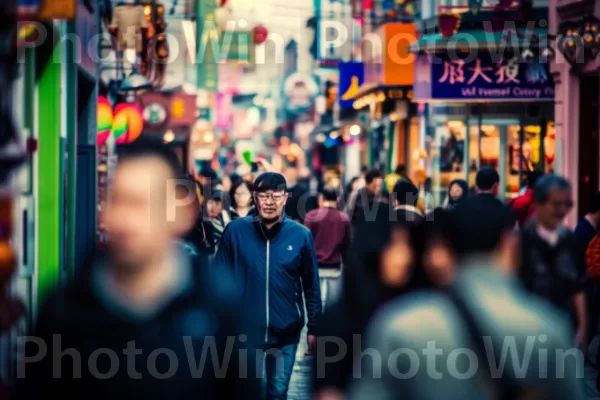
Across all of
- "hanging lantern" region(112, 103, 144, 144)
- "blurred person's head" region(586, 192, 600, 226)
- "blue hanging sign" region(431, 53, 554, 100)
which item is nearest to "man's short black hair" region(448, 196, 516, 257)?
"blurred person's head" region(586, 192, 600, 226)

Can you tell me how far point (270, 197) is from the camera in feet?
28.0

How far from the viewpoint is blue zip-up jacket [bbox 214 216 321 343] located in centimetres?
823

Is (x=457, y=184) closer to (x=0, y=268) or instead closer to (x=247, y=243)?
(x=247, y=243)

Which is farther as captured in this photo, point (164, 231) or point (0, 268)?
point (0, 268)

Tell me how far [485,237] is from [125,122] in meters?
14.0

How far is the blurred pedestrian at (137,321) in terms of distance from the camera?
12.7ft

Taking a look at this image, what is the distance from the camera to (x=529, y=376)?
5270mm

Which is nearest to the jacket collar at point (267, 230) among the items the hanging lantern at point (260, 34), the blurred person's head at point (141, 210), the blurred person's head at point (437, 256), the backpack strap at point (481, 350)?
the blurred person's head at point (437, 256)

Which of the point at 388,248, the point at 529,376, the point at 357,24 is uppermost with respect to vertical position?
the point at 357,24

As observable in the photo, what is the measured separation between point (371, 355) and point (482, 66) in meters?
19.4

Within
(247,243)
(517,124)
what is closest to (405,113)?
(517,124)

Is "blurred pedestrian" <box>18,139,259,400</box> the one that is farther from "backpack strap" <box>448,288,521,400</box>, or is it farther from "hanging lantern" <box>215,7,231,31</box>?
"hanging lantern" <box>215,7,231,31</box>

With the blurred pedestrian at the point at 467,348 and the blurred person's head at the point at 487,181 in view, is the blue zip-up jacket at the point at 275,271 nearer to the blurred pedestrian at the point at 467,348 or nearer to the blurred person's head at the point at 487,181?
the blurred pedestrian at the point at 467,348

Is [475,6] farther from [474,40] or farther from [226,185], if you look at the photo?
[226,185]
